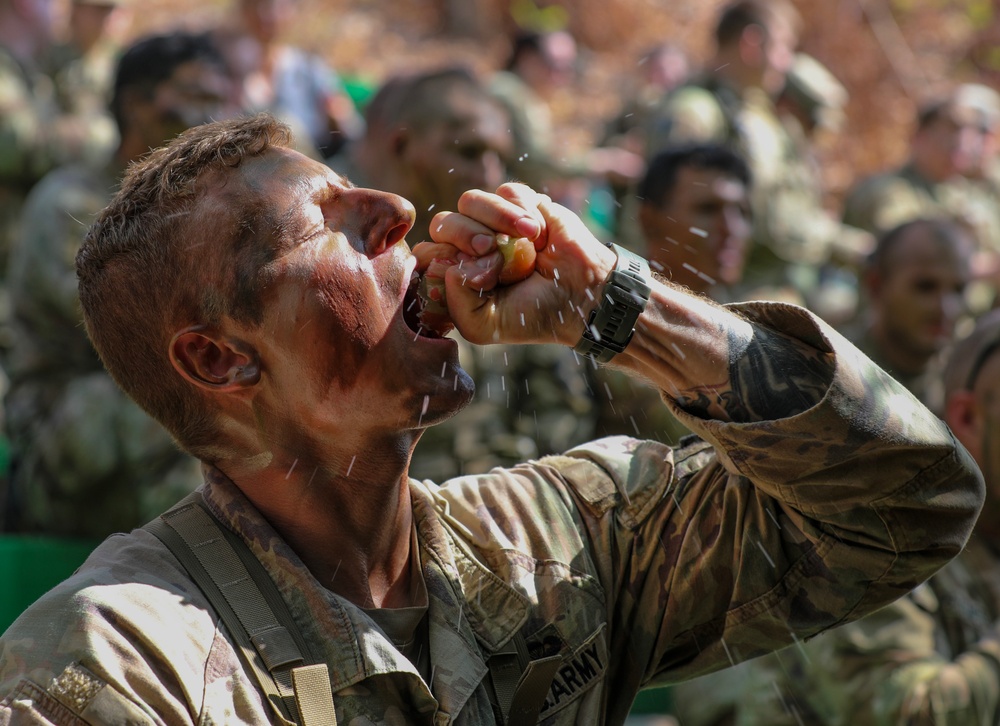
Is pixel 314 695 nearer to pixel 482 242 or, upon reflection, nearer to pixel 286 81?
pixel 482 242

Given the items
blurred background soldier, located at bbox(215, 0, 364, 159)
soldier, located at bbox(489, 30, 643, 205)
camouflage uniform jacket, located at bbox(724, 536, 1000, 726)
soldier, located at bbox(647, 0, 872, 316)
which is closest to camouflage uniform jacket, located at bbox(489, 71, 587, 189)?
soldier, located at bbox(489, 30, 643, 205)

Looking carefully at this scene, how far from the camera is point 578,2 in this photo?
18.6 metres

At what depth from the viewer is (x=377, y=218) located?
9.90ft

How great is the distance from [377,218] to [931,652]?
8.38 feet

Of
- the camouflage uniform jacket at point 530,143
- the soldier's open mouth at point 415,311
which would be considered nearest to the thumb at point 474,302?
the soldier's open mouth at point 415,311

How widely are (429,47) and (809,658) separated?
14108 mm

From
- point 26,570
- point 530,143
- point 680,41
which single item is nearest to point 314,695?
point 26,570

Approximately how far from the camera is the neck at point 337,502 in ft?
9.66

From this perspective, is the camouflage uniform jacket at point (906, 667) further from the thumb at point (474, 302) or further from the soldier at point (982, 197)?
the soldier at point (982, 197)

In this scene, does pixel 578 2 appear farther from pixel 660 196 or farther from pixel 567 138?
pixel 660 196

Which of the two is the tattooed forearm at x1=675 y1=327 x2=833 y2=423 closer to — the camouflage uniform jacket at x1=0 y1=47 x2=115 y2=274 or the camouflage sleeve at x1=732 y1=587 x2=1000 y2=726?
the camouflage sleeve at x1=732 y1=587 x2=1000 y2=726

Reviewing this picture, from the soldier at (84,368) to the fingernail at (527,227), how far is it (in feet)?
10.6

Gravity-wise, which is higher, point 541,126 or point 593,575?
point 593,575

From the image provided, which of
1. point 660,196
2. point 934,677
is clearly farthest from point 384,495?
point 660,196
